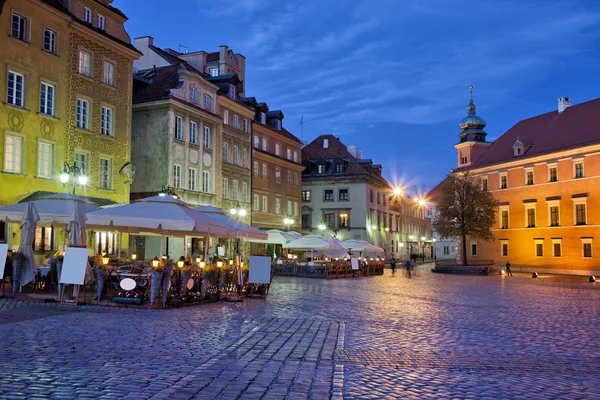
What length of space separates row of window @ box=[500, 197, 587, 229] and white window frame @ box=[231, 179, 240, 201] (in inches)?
1188

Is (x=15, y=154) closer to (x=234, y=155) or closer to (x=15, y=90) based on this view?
(x=15, y=90)

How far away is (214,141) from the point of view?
4400 centimetres

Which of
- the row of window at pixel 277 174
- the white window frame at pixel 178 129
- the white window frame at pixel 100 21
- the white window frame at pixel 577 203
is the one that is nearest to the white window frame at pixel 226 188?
the row of window at pixel 277 174

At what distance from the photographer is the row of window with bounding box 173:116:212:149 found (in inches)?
1556

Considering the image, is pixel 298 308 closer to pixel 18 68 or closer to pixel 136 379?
pixel 136 379

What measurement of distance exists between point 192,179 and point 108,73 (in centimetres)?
1018

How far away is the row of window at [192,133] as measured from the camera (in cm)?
3953

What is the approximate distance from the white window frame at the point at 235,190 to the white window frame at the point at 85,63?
706 inches

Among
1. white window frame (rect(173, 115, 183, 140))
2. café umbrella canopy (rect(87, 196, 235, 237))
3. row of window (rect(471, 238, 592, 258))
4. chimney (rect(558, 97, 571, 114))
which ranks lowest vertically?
row of window (rect(471, 238, 592, 258))

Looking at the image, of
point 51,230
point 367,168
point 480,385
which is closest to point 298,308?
point 480,385

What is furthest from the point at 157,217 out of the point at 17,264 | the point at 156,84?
the point at 156,84

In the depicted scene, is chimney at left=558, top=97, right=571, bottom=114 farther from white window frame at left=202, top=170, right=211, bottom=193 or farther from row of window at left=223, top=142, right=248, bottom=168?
white window frame at left=202, top=170, right=211, bottom=193

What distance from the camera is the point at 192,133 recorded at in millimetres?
41406

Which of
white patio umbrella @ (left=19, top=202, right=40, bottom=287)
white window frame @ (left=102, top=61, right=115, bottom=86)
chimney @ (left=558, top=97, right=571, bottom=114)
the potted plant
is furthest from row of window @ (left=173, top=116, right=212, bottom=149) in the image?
chimney @ (left=558, top=97, right=571, bottom=114)
